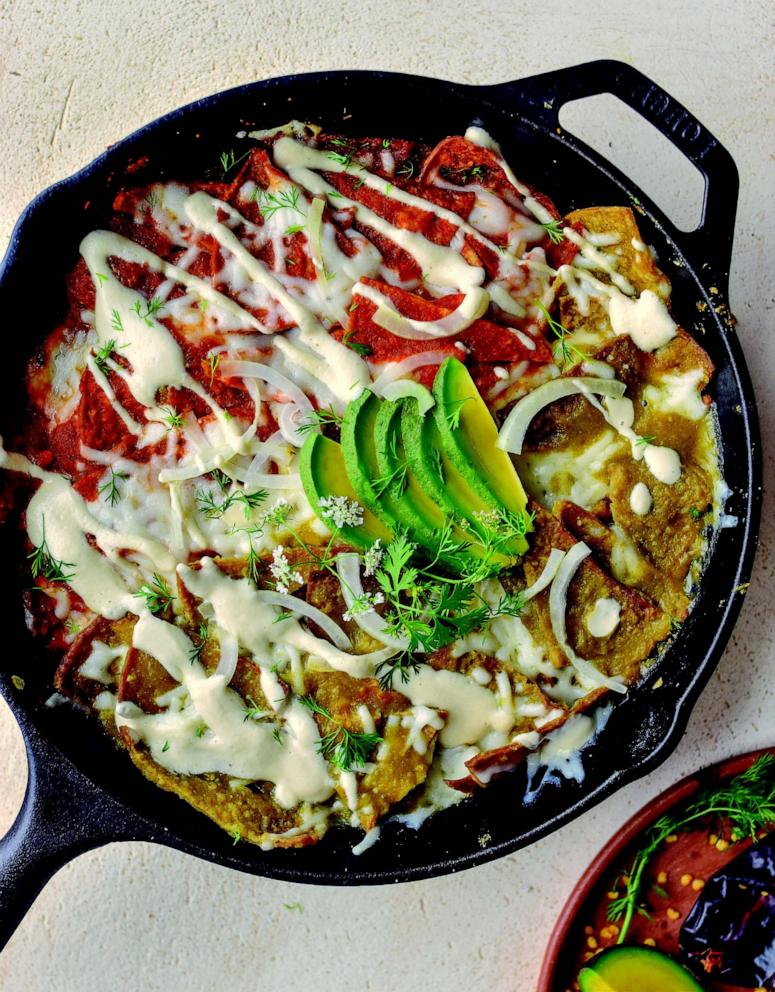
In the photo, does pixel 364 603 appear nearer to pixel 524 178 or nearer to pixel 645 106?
pixel 524 178

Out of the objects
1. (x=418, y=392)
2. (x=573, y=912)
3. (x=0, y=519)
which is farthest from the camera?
(x=573, y=912)

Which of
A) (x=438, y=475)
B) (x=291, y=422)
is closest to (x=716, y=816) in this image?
(x=438, y=475)

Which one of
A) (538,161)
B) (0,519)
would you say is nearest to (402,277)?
(538,161)

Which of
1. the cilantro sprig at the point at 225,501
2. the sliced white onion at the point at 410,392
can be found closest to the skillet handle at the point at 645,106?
the sliced white onion at the point at 410,392

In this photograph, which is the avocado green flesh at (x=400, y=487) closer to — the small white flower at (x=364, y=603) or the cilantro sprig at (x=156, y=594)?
the small white flower at (x=364, y=603)

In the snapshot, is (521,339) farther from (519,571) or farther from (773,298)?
(773,298)

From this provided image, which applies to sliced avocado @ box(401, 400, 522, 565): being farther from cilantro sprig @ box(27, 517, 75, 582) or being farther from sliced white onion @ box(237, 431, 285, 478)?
cilantro sprig @ box(27, 517, 75, 582)

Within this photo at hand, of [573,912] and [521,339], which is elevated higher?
[521,339]
